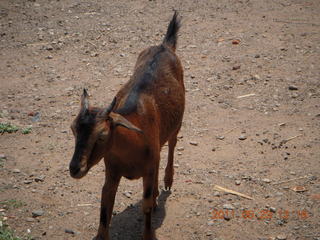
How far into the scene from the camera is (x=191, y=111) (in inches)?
307

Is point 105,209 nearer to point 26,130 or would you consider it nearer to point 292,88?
point 26,130

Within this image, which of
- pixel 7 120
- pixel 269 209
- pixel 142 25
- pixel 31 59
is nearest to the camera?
pixel 269 209

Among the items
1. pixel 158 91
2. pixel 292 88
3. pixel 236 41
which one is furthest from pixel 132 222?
pixel 236 41

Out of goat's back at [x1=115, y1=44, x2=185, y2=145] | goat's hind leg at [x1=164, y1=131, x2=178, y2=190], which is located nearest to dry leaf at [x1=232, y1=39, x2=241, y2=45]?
goat's back at [x1=115, y1=44, x2=185, y2=145]

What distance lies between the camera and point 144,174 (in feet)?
15.6

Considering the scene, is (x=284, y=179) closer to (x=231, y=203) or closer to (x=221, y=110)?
(x=231, y=203)

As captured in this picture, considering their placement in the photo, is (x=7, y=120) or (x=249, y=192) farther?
(x=7, y=120)

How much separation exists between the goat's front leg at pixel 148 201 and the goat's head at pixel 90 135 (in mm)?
828

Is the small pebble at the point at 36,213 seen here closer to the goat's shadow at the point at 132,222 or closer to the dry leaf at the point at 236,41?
the goat's shadow at the point at 132,222

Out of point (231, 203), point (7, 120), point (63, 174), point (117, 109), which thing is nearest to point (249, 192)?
point (231, 203)

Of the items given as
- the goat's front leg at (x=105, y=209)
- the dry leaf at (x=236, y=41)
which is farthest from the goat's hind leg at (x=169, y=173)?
the dry leaf at (x=236, y=41)

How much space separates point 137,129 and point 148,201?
1.20m

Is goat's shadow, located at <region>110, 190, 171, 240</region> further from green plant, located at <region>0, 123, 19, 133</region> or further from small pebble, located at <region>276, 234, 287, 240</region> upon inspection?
green plant, located at <region>0, 123, 19, 133</region>

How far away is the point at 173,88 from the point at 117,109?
116 cm
